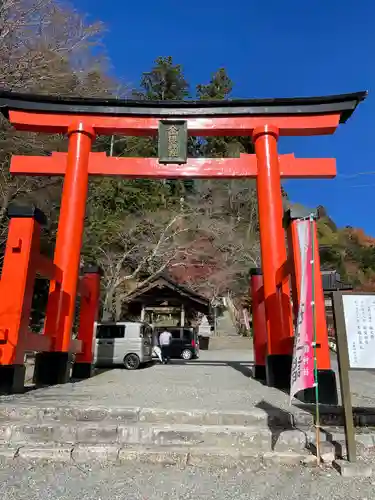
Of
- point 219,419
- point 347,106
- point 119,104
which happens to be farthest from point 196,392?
point 347,106

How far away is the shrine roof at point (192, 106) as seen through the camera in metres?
7.46

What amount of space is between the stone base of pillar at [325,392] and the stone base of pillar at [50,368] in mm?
3950

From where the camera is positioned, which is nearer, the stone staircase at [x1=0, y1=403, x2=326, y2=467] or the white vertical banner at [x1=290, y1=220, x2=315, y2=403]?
the stone staircase at [x1=0, y1=403, x2=326, y2=467]

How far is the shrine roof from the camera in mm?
7457

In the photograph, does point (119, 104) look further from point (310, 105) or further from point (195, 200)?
point (195, 200)

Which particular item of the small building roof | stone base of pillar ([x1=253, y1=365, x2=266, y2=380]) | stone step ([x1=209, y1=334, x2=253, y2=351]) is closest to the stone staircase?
stone base of pillar ([x1=253, y1=365, x2=266, y2=380])

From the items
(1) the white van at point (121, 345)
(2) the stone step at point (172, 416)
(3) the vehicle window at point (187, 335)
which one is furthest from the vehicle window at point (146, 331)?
(2) the stone step at point (172, 416)

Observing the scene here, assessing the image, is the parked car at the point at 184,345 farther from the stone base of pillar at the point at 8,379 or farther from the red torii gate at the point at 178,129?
the stone base of pillar at the point at 8,379

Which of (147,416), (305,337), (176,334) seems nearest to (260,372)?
(147,416)

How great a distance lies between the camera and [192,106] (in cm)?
780

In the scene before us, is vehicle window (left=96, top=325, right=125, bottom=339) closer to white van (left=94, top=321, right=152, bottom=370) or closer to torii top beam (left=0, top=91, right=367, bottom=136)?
white van (left=94, top=321, right=152, bottom=370)

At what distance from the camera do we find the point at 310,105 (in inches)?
299

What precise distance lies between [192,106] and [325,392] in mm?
6069

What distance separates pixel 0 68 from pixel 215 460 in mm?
10154
